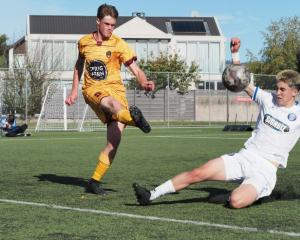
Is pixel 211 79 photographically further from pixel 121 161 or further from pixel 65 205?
pixel 65 205

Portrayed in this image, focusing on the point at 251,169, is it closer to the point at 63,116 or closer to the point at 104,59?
the point at 104,59

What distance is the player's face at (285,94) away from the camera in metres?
6.75

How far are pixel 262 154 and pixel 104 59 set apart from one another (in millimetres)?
2344

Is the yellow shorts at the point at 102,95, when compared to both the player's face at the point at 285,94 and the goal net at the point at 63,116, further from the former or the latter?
the goal net at the point at 63,116

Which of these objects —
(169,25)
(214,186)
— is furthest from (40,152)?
(169,25)

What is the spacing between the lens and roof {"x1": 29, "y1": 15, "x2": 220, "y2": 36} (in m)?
78.0

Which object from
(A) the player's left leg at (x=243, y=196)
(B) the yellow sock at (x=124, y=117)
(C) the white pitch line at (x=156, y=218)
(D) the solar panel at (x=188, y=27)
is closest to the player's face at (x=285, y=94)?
(A) the player's left leg at (x=243, y=196)

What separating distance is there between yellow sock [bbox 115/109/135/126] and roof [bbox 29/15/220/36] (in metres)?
71.1

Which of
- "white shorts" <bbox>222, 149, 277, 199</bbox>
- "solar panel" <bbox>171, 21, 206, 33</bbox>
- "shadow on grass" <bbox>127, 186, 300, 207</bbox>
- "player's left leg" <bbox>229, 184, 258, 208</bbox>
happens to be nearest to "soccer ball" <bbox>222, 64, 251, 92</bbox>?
"white shorts" <bbox>222, 149, 277, 199</bbox>

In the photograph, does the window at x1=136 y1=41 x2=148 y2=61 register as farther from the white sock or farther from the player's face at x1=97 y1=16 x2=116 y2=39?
the white sock

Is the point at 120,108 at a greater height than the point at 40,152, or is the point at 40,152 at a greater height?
the point at 120,108

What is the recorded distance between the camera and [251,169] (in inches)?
266

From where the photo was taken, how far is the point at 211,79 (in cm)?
6341

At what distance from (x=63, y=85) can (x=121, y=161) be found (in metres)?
21.3
